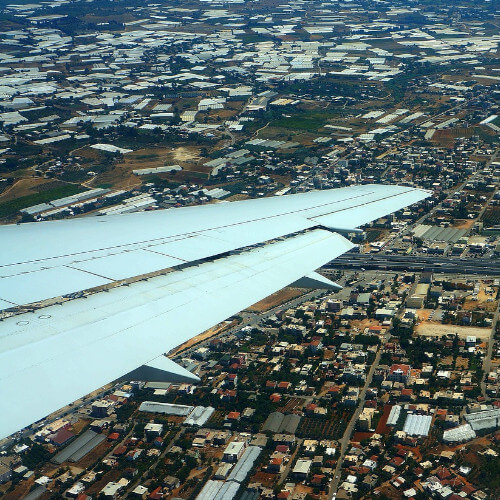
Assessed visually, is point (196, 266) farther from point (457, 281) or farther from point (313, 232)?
point (457, 281)

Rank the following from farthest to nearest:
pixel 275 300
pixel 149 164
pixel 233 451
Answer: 1. pixel 149 164
2. pixel 275 300
3. pixel 233 451

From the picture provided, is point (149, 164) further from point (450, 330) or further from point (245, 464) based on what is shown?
point (245, 464)

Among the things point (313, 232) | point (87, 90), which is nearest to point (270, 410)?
point (313, 232)

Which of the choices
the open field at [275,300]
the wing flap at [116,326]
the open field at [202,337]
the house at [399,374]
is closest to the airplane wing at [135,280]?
the wing flap at [116,326]

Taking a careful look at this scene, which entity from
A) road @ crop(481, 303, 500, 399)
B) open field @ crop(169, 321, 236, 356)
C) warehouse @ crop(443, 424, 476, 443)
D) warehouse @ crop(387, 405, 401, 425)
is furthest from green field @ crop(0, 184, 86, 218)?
warehouse @ crop(443, 424, 476, 443)

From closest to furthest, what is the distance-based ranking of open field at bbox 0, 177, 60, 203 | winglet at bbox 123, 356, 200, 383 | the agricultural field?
winglet at bbox 123, 356, 200, 383
the agricultural field
open field at bbox 0, 177, 60, 203

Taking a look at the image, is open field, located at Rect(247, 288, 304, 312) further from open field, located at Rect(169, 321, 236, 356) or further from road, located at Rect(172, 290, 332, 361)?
open field, located at Rect(169, 321, 236, 356)

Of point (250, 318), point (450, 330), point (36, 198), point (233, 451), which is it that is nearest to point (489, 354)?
point (450, 330)
